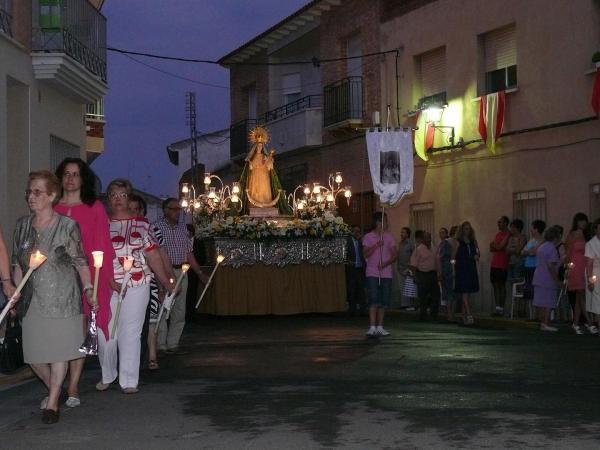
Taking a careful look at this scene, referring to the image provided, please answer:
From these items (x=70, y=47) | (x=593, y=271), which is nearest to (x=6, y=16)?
(x=70, y=47)

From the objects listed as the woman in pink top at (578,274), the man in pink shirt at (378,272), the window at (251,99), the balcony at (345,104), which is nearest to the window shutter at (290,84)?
the window at (251,99)

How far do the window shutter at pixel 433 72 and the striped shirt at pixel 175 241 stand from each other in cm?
1334

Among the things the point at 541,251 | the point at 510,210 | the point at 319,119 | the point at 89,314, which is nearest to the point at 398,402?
the point at 89,314

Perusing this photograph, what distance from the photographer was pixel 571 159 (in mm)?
21547

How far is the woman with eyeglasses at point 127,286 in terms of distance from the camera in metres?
10.4

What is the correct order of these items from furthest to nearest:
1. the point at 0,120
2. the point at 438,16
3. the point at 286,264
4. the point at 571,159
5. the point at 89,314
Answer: the point at 438,16 → the point at 286,264 → the point at 571,159 → the point at 0,120 → the point at 89,314

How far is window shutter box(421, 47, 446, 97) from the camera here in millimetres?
26688

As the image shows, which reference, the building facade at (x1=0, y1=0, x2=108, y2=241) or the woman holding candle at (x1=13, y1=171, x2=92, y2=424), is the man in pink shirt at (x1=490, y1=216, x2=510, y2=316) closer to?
the building facade at (x1=0, y1=0, x2=108, y2=241)

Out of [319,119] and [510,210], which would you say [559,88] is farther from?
[319,119]

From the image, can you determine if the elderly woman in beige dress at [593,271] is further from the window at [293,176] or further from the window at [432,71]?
the window at [293,176]

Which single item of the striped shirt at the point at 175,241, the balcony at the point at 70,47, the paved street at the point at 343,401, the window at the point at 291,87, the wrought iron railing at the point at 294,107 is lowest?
the paved street at the point at 343,401

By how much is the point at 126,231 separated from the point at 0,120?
7.34 m

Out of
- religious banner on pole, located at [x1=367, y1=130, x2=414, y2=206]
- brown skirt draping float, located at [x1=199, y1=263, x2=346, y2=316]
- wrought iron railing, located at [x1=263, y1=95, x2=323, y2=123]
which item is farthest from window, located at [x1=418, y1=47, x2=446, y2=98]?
wrought iron railing, located at [x1=263, y1=95, x2=323, y2=123]

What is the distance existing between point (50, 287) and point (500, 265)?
46.9ft
